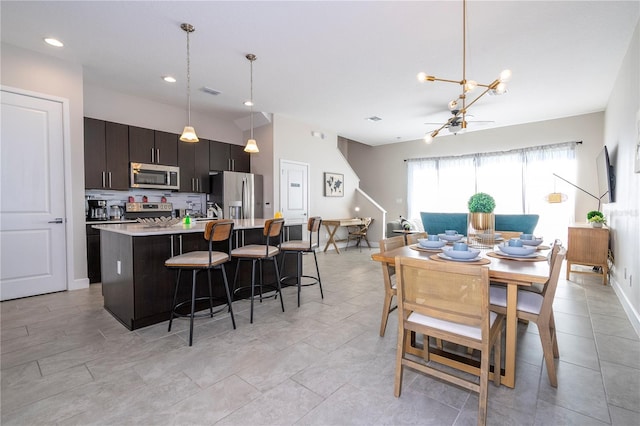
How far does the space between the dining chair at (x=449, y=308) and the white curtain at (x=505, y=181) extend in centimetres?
551

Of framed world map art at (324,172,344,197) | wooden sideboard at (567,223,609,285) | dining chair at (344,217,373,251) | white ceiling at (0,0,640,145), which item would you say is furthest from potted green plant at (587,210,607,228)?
framed world map art at (324,172,344,197)

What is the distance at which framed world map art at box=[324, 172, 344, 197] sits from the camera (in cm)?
722

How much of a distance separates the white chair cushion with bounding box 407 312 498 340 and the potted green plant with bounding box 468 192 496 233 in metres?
0.92

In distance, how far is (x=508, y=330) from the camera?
5.58 feet

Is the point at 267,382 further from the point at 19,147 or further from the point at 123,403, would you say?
the point at 19,147

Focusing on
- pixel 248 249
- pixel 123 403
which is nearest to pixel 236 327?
pixel 248 249

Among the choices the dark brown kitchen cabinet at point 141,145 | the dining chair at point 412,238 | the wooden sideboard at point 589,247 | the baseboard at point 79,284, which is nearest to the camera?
the dining chair at point 412,238

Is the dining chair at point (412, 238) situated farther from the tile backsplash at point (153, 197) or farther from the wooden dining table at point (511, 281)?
the tile backsplash at point (153, 197)

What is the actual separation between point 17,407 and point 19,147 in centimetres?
325

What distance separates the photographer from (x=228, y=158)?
594 cm

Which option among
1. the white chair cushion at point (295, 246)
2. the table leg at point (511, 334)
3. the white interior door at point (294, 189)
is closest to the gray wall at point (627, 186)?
the table leg at point (511, 334)

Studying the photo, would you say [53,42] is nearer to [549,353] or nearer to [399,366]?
[399,366]

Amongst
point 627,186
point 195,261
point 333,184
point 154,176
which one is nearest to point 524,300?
point 195,261

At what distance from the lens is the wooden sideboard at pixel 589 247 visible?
4031mm
